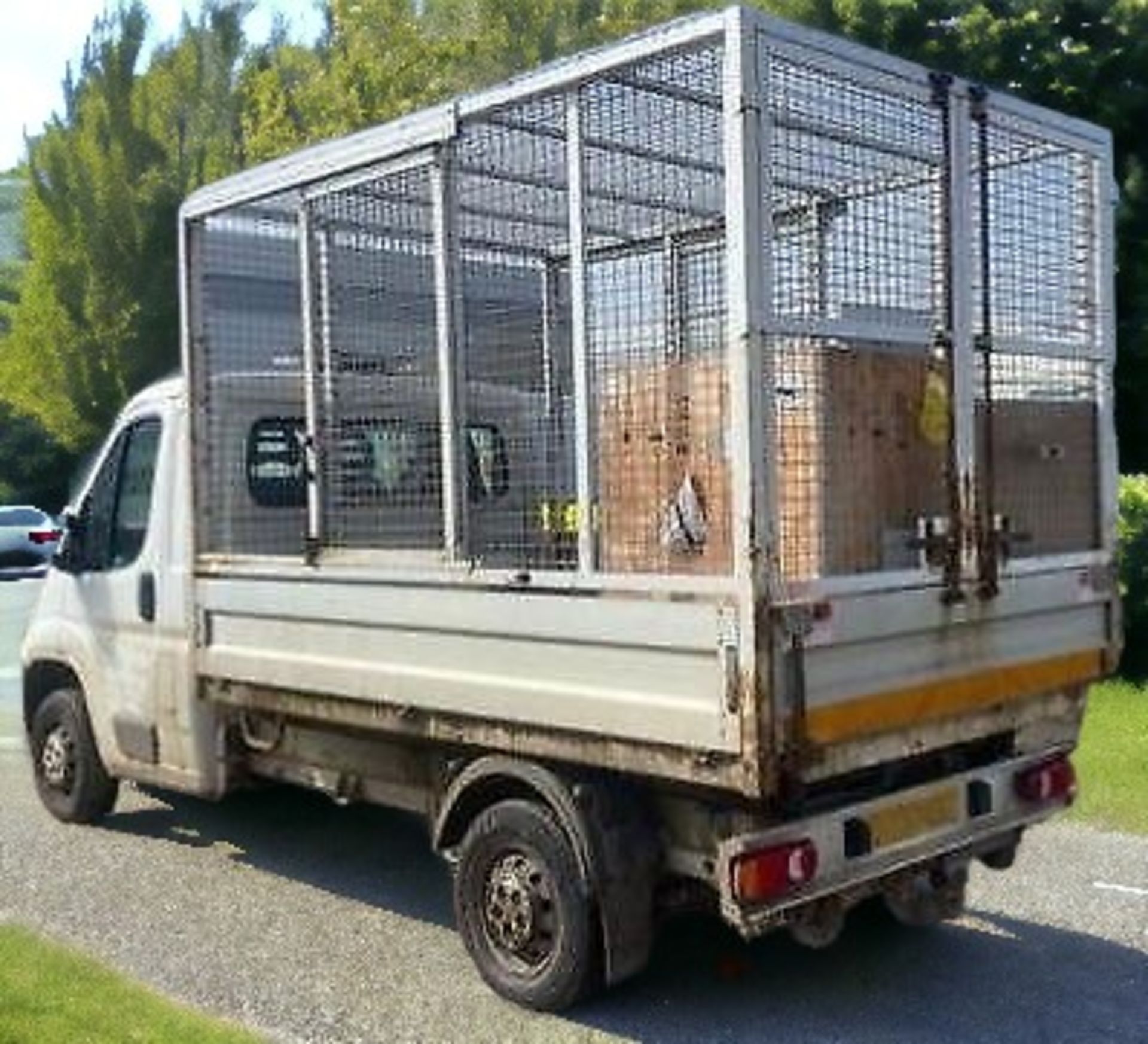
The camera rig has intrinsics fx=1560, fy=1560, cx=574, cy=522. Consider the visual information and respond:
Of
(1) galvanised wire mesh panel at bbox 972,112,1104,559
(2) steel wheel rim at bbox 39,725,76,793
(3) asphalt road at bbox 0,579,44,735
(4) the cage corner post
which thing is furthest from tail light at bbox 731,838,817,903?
(3) asphalt road at bbox 0,579,44,735

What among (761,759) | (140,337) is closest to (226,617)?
(761,759)

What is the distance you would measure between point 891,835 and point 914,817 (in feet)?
0.39

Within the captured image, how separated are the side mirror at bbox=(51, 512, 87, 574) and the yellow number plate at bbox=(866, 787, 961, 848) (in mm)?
4263

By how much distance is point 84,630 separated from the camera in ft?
24.6

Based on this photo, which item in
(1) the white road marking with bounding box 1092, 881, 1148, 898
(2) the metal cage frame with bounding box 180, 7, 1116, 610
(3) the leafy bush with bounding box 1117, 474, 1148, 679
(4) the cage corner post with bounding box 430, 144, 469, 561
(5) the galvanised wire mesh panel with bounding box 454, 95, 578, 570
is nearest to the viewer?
(2) the metal cage frame with bounding box 180, 7, 1116, 610

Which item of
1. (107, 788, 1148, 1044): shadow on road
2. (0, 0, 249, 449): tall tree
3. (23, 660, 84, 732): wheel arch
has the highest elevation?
(0, 0, 249, 449): tall tree

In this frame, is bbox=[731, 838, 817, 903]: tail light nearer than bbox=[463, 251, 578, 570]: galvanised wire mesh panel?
Yes

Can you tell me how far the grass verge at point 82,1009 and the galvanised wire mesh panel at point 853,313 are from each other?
7.86ft

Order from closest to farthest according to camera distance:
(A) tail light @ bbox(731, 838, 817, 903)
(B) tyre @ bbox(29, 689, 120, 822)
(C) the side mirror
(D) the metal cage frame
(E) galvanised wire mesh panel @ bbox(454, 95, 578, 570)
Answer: (D) the metal cage frame < (A) tail light @ bbox(731, 838, 817, 903) < (E) galvanised wire mesh panel @ bbox(454, 95, 578, 570) < (C) the side mirror < (B) tyre @ bbox(29, 689, 120, 822)

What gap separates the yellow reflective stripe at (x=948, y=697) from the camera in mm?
4586

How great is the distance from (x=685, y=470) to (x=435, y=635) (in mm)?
1115

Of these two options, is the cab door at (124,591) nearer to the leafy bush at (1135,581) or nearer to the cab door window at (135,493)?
the cab door window at (135,493)

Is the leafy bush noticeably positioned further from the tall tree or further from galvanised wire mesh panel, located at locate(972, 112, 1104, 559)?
the tall tree

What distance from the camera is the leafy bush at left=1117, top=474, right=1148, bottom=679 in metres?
11.0
